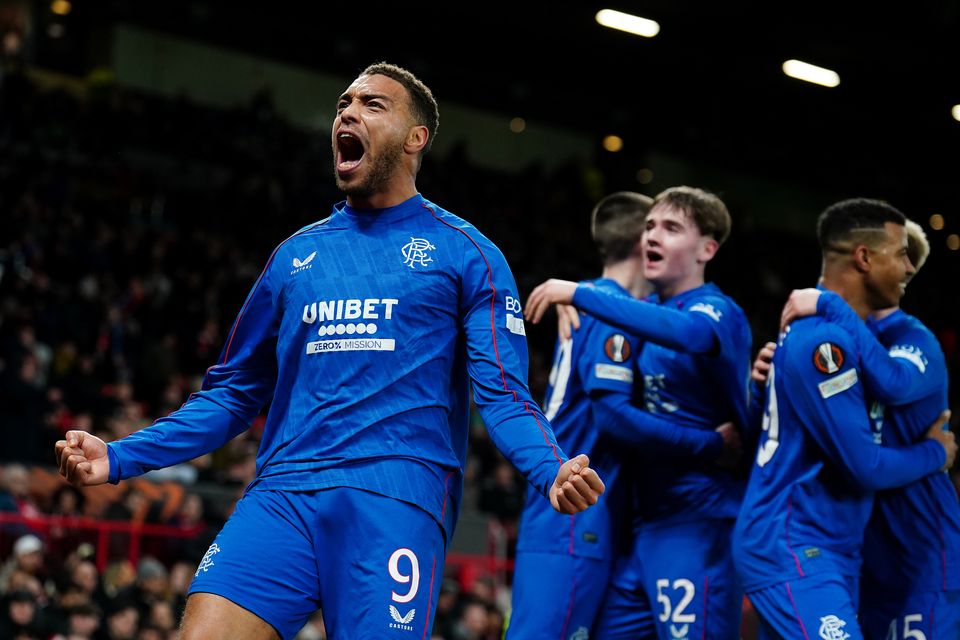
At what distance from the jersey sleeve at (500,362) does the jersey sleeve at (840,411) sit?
1.36 m

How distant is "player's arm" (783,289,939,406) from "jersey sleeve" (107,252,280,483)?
215 centimetres

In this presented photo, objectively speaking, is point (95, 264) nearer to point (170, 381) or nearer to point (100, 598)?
Answer: point (170, 381)

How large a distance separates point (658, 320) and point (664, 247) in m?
0.63

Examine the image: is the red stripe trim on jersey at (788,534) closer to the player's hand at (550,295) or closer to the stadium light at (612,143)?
the player's hand at (550,295)

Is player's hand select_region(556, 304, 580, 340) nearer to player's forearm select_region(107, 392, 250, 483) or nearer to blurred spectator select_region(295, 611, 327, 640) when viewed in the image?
player's forearm select_region(107, 392, 250, 483)

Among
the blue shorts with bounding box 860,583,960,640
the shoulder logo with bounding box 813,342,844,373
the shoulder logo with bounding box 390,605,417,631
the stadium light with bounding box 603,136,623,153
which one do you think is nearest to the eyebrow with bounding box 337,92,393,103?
the shoulder logo with bounding box 390,605,417,631

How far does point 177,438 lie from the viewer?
429cm

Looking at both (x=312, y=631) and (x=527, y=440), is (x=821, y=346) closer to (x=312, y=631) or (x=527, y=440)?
(x=527, y=440)

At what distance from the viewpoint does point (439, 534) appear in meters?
4.12

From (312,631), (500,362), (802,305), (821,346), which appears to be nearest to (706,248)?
(802,305)

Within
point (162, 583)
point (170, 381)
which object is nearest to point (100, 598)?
point (162, 583)

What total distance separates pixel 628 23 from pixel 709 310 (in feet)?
60.1

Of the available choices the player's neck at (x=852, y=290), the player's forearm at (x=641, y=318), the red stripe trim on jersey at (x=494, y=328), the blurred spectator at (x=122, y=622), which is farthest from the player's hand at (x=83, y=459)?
the blurred spectator at (x=122, y=622)

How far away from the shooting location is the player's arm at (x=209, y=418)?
4.08m
